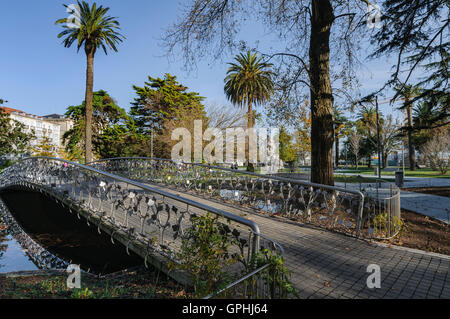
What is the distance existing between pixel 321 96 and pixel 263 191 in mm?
3731

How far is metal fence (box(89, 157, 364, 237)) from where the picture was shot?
20.7 ft

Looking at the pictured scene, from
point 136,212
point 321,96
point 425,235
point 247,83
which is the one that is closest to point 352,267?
point 425,235

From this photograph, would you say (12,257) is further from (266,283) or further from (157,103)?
(157,103)

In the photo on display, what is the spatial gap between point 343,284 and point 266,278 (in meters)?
1.64

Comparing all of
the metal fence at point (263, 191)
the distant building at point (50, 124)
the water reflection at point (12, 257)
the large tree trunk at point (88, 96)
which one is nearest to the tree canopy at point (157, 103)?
the large tree trunk at point (88, 96)

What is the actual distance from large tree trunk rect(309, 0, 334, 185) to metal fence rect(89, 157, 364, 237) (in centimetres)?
83

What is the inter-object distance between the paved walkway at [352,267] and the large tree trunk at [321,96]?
278 centimetres

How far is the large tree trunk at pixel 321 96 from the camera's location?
26.5ft

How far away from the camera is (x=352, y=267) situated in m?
4.19

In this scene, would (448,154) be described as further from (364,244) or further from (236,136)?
(364,244)

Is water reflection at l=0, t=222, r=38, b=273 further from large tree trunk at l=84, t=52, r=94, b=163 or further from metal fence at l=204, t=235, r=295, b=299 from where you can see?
large tree trunk at l=84, t=52, r=94, b=163

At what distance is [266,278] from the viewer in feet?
9.08

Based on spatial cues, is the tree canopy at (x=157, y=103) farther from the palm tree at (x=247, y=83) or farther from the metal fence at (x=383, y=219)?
the metal fence at (x=383, y=219)
